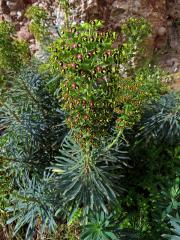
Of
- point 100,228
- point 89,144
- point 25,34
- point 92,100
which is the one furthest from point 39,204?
point 25,34

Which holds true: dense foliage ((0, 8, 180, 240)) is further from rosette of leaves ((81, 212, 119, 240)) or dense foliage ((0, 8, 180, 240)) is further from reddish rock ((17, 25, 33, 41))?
reddish rock ((17, 25, 33, 41))

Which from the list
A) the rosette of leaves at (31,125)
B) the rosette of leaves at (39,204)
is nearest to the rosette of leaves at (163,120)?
the rosette of leaves at (31,125)

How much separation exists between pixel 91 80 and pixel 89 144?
1.23ft

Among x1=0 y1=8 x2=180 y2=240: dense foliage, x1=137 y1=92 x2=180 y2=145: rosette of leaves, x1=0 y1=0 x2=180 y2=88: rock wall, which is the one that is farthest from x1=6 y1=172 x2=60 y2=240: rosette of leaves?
x1=0 y1=0 x2=180 y2=88: rock wall

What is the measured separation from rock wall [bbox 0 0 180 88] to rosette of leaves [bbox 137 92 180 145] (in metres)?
1.50

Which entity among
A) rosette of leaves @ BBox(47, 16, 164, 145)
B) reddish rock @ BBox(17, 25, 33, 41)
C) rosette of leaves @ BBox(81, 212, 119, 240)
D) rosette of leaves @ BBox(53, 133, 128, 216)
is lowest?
rosette of leaves @ BBox(81, 212, 119, 240)

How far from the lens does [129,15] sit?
3.91m

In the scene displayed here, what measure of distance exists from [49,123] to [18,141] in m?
0.22

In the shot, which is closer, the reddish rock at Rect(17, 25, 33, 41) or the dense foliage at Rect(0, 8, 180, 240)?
the dense foliage at Rect(0, 8, 180, 240)

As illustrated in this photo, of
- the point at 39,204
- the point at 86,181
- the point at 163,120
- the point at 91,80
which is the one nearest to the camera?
the point at 91,80

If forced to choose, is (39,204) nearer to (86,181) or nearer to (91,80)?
(86,181)

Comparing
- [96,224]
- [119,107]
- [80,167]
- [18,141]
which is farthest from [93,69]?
[18,141]

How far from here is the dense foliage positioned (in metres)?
1.41

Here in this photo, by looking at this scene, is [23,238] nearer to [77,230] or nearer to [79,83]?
[77,230]
